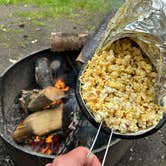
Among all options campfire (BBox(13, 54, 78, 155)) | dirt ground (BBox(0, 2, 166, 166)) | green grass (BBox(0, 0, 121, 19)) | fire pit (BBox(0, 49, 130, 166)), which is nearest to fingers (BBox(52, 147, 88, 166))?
fire pit (BBox(0, 49, 130, 166))

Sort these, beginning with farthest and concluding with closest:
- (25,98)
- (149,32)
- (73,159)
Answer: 1. (25,98)
2. (149,32)
3. (73,159)

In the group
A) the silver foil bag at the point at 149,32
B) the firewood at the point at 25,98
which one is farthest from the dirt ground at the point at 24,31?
the silver foil bag at the point at 149,32

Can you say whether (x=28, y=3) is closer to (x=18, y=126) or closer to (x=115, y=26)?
(x=18, y=126)

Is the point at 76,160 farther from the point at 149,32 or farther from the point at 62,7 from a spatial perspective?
the point at 62,7

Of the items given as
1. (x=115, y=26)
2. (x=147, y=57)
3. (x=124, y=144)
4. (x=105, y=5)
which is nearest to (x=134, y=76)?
(x=147, y=57)

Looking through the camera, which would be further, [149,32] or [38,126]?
[38,126]

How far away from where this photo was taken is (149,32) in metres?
2.07

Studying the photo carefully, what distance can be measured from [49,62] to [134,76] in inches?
49.9

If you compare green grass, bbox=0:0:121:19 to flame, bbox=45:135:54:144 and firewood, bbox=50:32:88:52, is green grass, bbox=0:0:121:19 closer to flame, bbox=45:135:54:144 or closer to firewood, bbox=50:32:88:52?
firewood, bbox=50:32:88:52

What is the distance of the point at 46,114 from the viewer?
291 centimetres

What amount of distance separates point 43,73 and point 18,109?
12.7 inches

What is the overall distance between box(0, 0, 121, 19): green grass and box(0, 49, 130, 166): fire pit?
1.32 m

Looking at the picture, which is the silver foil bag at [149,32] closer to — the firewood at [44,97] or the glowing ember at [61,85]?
the firewood at [44,97]

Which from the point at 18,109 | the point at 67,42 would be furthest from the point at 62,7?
the point at 18,109
